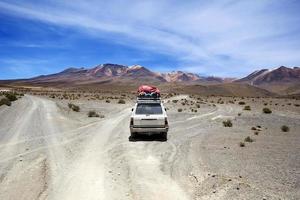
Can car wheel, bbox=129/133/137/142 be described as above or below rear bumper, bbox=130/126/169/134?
below

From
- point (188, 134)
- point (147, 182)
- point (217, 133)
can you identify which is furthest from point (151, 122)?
point (147, 182)

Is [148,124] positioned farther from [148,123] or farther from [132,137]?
[132,137]

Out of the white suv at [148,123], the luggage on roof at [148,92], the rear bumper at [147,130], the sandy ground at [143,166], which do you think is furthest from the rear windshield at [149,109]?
the luggage on roof at [148,92]

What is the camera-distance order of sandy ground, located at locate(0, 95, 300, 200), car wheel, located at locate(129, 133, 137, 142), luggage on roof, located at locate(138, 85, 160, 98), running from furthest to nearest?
luggage on roof, located at locate(138, 85, 160, 98)
car wheel, located at locate(129, 133, 137, 142)
sandy ground, located at locate(0, 95, 300, 200)

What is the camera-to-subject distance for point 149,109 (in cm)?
2003

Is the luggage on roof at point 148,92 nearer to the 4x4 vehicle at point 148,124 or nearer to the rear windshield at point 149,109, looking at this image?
the rear windshield at point 149,109

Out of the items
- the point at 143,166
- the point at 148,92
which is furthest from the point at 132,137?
the point at 148,92

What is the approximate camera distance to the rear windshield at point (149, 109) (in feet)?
65.2

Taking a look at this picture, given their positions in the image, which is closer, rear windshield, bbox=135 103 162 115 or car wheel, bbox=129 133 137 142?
car wheel, bbox=129 133 137 142

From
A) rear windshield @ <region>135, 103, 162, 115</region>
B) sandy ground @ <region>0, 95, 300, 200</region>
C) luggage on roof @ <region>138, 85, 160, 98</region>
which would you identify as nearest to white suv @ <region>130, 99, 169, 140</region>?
rear windshield @ <region>135, 103, 162, 115</region>

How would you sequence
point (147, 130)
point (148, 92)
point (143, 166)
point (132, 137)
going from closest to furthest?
point (143, 166) < point (147, 130) < point (132, 137) < point (148, 92)

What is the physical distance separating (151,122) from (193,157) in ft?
15.1

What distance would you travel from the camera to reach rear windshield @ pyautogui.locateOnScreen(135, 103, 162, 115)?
19.9 m

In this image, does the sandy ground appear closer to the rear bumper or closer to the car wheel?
the car wheel
